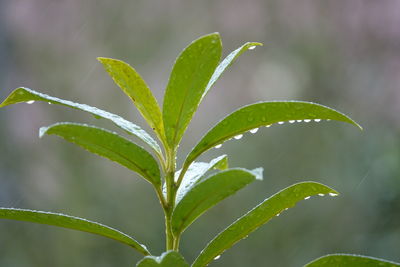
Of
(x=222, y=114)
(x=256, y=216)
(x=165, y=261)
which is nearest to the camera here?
(x=165, y=261)

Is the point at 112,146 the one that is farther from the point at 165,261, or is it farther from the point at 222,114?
the point at 222,114

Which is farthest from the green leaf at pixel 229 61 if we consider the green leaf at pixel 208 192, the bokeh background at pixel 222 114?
the bokeh background at pixel 222 114

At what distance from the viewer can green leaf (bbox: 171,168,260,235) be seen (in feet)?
1.50

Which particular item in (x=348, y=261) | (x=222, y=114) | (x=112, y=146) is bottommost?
(x=222, y=114)

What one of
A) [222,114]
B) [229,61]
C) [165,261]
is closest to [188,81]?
[229,61]

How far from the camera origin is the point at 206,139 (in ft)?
1.80

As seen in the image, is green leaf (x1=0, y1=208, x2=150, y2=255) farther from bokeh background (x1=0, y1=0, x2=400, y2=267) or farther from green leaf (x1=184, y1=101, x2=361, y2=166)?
bokeh background (x1=0, y1=0, x2=400, y2=267)

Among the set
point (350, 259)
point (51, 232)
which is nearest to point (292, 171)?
point (51, 232)

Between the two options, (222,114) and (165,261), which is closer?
(165,261)

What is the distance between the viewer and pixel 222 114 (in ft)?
12.7

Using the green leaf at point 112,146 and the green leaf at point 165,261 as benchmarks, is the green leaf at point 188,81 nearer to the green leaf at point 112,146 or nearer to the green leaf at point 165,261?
the green leaf at point 112,146

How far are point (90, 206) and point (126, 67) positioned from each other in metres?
3.09

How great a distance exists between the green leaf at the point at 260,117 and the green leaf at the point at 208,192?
0.06m

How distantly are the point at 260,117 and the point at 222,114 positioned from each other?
10.9 ft
